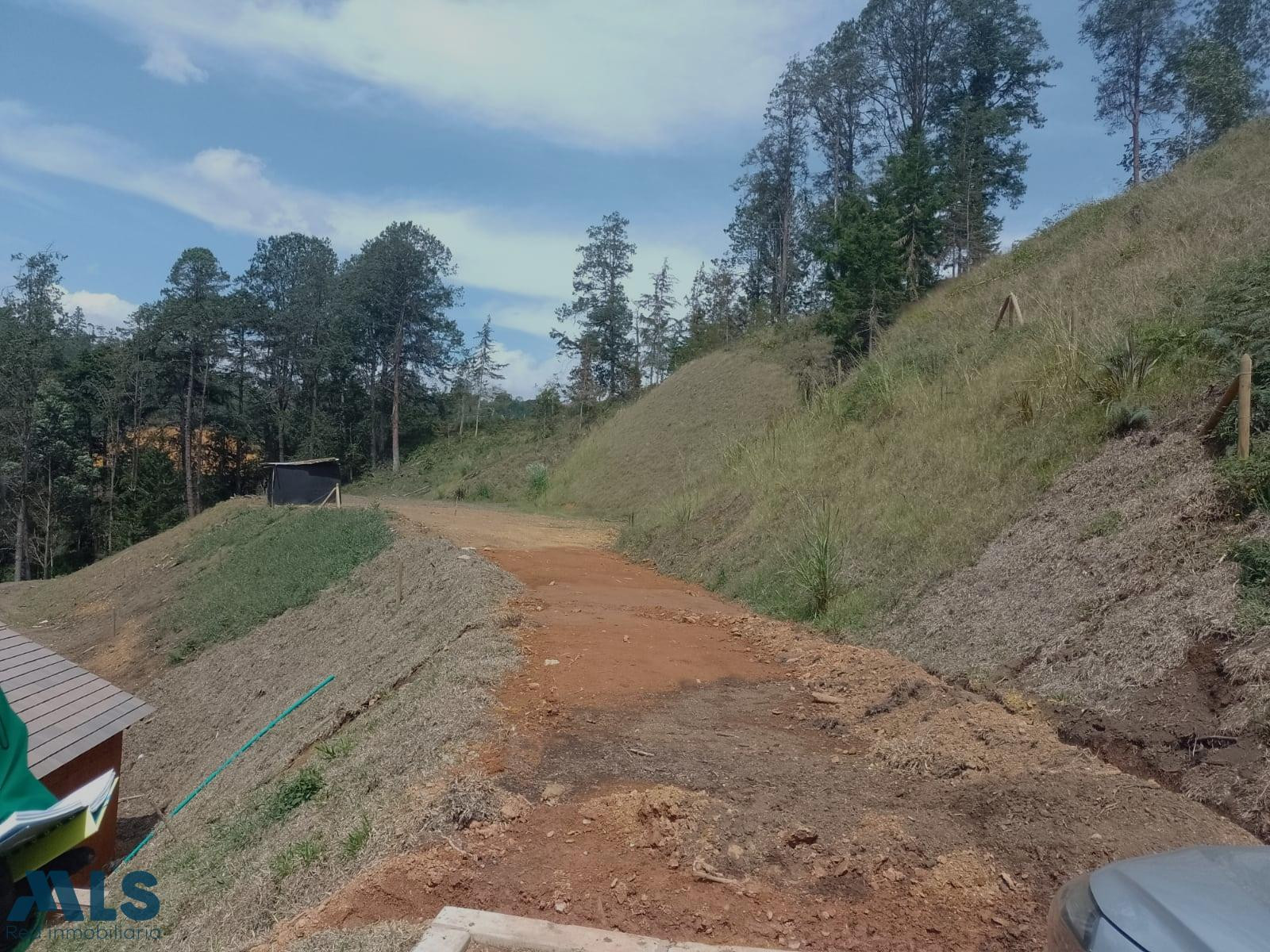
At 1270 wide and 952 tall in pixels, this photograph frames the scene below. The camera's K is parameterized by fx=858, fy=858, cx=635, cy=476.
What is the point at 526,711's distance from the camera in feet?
19.6

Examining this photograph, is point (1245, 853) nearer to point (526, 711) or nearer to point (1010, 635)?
point (526, 711)

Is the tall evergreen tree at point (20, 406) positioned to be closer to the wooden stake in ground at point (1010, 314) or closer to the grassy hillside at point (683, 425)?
the grassy hillside at point (683, 425)

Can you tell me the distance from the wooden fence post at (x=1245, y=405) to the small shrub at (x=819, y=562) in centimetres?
401

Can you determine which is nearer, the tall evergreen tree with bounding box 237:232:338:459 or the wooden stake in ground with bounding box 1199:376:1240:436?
the wooden stake in ground with bounding box 1199:376:1240:436

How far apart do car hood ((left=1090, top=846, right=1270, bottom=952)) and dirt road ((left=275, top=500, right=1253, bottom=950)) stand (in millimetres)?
1198

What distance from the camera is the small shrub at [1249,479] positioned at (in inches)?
254

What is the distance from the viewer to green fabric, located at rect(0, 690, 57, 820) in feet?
8.14

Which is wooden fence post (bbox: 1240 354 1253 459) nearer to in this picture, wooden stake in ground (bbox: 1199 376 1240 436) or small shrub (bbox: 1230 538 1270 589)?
wooden stake in ground (bbox: 1199 376 1240 436)

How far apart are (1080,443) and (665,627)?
496 cm

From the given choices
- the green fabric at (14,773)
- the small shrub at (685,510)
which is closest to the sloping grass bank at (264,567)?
the small shrub at (685,510)

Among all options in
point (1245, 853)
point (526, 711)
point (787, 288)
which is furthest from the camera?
point (787, 288)

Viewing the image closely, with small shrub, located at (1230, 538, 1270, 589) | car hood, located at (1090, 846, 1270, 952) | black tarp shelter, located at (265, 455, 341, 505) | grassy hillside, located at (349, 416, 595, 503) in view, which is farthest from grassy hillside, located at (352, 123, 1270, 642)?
grassy hillside, located at (349, 416, 595, 503)

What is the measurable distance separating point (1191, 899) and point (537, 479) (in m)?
31.3

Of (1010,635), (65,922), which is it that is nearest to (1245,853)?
(1010,635)
